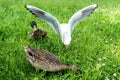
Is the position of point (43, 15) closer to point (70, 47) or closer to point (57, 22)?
point (57, 22)

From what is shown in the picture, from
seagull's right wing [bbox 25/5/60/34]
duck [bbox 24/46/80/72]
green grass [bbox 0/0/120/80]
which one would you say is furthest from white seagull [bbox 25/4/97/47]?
duck [bbox 24/46/80/72]

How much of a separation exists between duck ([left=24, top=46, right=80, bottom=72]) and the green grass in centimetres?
10

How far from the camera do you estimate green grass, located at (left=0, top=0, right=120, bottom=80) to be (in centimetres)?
547

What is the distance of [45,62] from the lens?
525 centimetres

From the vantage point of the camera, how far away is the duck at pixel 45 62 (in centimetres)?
525

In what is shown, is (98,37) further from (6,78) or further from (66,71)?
(6,78)

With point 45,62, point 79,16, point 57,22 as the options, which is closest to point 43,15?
point 57,22

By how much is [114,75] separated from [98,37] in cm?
192

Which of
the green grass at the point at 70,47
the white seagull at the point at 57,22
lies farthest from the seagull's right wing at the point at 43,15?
the green grass at the point at 70,47

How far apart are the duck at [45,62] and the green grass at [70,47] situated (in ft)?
0.33

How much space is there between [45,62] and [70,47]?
4.57ft

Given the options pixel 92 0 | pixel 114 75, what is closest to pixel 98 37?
pixel 114 75

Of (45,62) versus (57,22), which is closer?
(45,62)

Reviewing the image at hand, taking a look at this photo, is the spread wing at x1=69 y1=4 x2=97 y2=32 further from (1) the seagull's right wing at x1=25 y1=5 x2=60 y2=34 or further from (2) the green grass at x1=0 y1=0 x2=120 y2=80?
(2) the green grass at x1=0 y1=0 x2=120 y2=80
